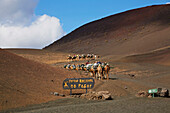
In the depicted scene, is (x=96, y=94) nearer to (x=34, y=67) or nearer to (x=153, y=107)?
(x=153, y=107)

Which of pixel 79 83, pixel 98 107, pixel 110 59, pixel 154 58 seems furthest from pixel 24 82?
pixel 154 58

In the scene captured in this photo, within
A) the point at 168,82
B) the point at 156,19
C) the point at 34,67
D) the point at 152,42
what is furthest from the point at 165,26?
the point at 34,67

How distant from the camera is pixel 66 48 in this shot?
92.9 metres

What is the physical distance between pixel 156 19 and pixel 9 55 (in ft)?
254

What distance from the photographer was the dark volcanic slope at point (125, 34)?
71.0 metres

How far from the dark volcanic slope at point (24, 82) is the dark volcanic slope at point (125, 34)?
4443 centimetres

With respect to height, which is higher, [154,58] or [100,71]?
[154,58]

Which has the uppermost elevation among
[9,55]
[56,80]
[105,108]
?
[9,55]

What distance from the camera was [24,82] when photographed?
18703 mm

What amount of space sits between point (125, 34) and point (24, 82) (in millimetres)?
73267

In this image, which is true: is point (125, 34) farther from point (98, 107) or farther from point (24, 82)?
point (98, 107)

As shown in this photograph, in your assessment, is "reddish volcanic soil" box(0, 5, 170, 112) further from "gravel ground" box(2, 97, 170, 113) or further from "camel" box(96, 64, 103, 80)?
"camel" box(96, 64, 103, 80)

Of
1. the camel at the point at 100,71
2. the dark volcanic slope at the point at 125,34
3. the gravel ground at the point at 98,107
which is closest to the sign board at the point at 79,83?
the gravel ground at the point at 98,107

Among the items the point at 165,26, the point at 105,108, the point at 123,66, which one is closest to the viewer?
the point at 105,108
